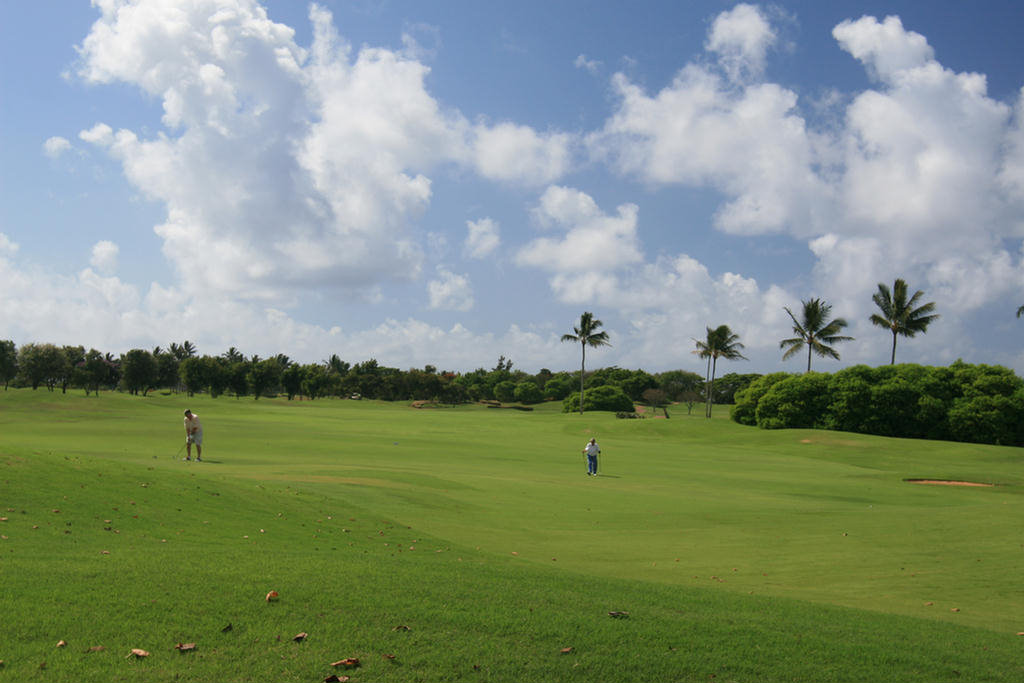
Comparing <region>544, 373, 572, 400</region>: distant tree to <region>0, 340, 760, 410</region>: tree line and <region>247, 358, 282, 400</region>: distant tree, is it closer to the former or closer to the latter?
<region>0, 340, 760, 410</region>: tree line

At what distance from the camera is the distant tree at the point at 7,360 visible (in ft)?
393

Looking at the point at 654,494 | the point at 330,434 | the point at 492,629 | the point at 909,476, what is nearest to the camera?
the point at 492,629

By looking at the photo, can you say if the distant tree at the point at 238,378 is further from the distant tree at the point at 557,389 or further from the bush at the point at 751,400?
the bush at the point at 751,400

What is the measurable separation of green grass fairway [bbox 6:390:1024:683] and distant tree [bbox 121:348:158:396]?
116 meters

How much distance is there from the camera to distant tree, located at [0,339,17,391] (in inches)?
4722

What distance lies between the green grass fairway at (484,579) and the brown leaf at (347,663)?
0.08m

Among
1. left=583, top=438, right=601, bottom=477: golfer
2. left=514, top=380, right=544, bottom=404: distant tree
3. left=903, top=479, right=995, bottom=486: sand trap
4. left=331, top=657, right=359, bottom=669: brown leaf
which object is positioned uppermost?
left=514, top=380, right=544, bottom=404: distant tree

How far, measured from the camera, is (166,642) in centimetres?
745

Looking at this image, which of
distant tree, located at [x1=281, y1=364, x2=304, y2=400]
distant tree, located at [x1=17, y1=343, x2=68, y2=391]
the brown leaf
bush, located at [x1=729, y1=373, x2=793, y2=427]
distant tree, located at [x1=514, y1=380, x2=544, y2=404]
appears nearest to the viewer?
the brown leaf

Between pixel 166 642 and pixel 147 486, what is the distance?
33.8 ft

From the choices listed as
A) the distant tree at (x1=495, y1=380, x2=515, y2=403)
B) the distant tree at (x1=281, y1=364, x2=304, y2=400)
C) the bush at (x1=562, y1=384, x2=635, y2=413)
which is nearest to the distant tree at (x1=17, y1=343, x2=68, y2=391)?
the distant tree at (x1=281, y1=364, x2=304, y2=400)

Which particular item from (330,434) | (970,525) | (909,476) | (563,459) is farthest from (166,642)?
(330,434)

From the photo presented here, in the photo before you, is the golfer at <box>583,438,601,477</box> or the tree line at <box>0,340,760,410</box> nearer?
the golfer at <box>583,438,601,477</box>

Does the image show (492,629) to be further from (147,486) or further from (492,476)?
(492,476)
